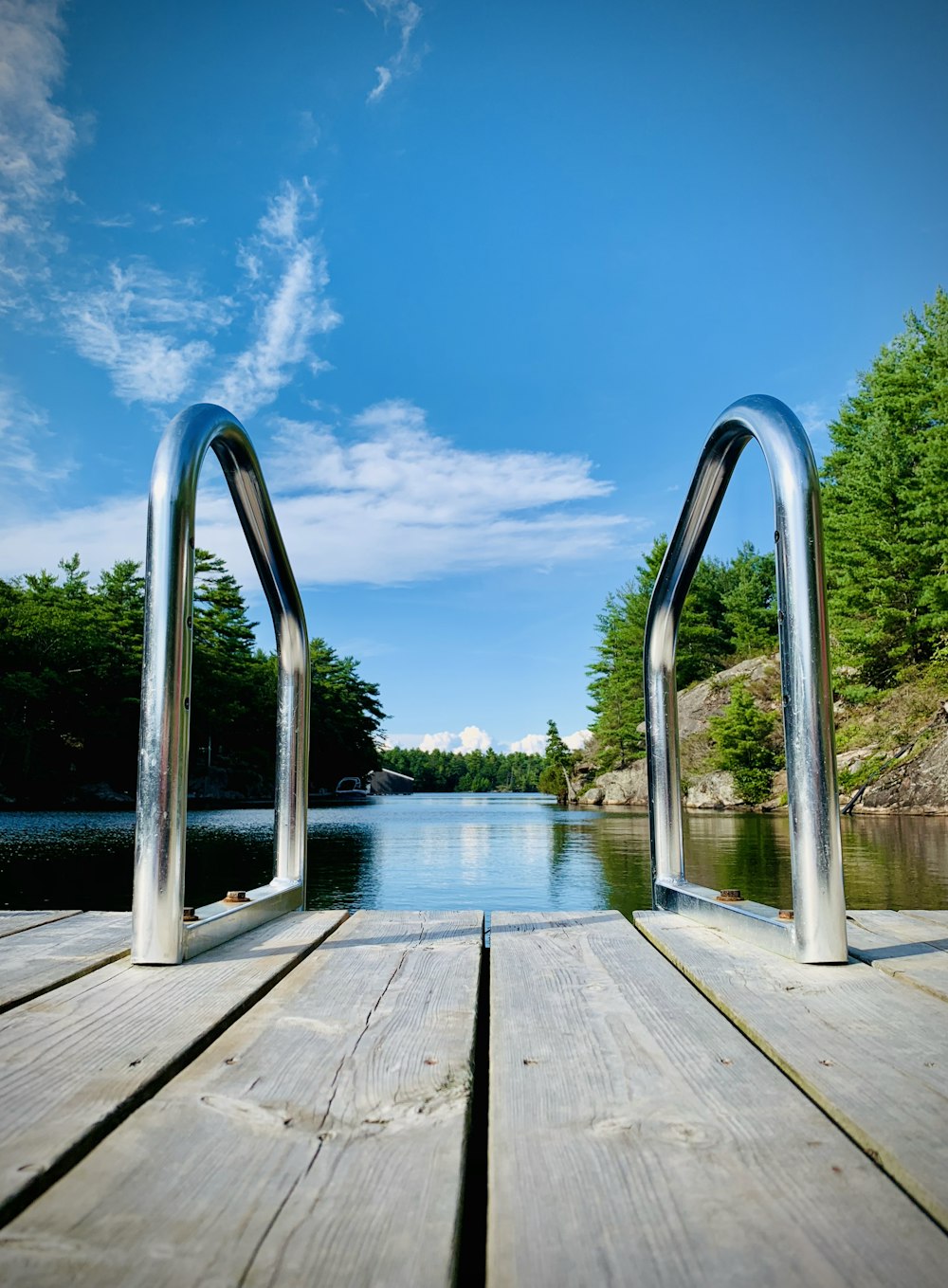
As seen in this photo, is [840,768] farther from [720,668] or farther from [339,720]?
[339,720]

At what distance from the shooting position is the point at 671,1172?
68 cm

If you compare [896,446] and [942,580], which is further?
[896,446]

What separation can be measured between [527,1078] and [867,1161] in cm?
33

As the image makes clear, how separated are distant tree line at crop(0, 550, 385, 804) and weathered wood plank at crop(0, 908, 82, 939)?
20.5 metres

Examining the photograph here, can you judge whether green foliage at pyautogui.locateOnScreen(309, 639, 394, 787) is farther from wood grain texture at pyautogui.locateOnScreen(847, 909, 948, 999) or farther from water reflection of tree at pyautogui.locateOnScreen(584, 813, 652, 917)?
wood grain texture at pyautogui.locateOnScreen(847, 909, 948, 999)

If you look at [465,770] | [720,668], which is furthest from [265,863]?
[465,770]

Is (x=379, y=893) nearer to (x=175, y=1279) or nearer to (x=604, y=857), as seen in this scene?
(x=604, y=857)

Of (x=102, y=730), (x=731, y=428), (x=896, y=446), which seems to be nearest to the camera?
(x=731, y=428)

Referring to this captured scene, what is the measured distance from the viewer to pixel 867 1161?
2.27 feet

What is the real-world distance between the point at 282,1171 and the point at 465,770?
388 feet

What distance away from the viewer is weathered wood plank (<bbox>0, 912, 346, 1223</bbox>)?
72 centimetres

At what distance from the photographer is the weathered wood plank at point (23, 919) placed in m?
1.77

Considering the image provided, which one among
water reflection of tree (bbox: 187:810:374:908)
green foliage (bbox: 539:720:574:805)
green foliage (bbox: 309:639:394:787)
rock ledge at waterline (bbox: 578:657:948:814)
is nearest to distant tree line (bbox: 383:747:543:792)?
green foliage (bbox: 309:639:394:787)

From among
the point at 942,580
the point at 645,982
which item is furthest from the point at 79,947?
the point at 942,580
